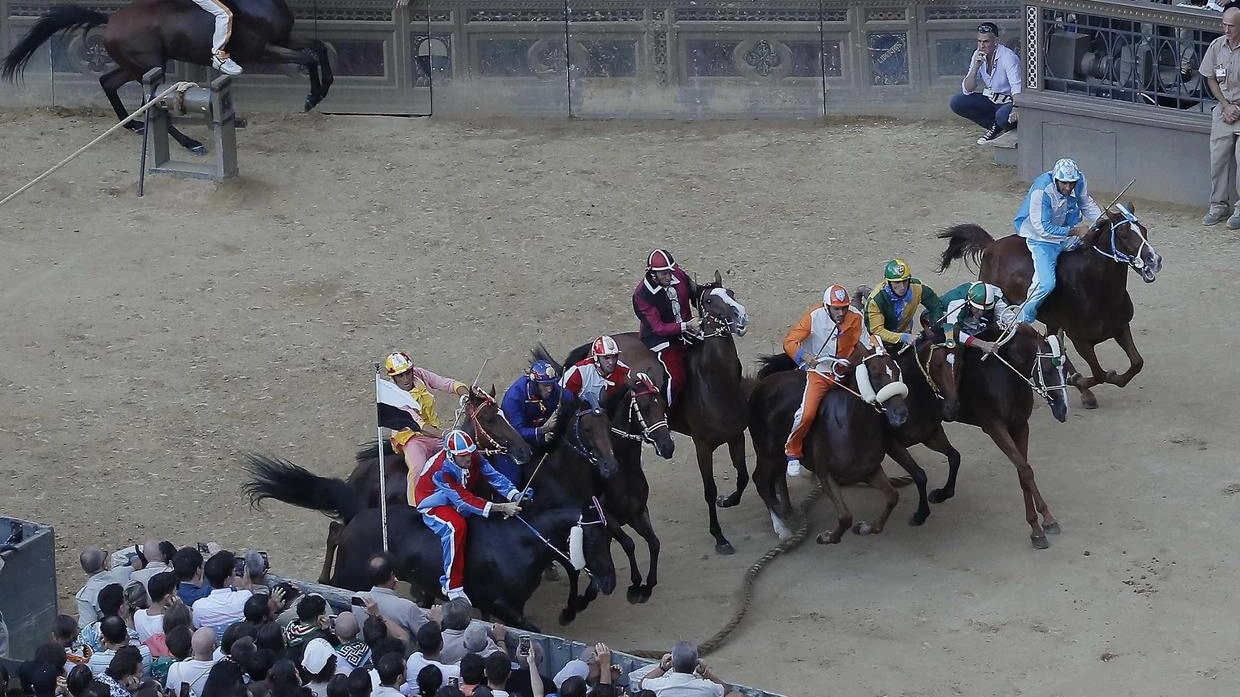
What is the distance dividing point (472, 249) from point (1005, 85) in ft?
21.1

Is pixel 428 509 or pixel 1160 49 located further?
pixel 1160 49

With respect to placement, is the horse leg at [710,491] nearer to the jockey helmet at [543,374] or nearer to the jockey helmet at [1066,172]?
the jockey helmet at [543,374]

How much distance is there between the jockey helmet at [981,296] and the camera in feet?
41.8

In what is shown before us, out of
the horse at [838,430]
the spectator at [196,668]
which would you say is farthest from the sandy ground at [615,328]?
the spectator at [196,668]

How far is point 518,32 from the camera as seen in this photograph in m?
21.8

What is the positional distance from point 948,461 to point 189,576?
6.12m

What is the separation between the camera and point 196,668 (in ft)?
31.9

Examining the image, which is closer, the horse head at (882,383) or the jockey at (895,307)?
the horse head at (882,383)

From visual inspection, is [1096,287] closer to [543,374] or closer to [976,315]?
[976,315]

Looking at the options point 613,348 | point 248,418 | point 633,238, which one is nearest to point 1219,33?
point 633,238

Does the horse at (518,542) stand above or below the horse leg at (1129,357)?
below

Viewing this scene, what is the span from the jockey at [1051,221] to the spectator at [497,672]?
6.76 metres

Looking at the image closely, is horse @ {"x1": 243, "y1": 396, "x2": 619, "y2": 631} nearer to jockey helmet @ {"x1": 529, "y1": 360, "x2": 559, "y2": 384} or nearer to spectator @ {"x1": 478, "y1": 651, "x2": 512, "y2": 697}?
jockey helmet @ {"x1": 529, "y1": 360, "x2": 559, "y2": 384}

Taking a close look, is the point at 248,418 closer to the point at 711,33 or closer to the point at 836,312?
the point at 836,312
